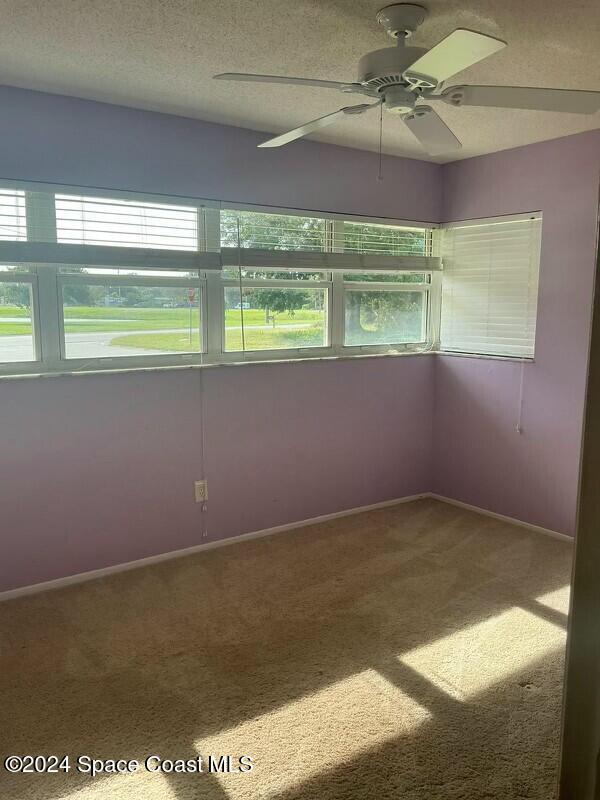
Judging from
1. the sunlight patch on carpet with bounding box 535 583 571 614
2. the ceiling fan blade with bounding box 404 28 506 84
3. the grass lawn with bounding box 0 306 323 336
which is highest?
the ceiling fan blade with bounding box 404 28 506 84

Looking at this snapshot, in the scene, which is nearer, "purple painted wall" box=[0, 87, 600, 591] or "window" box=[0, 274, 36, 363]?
"window" box=[0, 274, 36, 363]

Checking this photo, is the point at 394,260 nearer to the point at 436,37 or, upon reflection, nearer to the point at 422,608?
the point at 436,37

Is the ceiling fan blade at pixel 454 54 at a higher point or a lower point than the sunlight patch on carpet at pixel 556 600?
higher

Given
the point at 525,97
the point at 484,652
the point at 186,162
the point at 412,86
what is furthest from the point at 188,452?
the point at 525,97

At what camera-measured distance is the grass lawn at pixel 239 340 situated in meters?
3.34

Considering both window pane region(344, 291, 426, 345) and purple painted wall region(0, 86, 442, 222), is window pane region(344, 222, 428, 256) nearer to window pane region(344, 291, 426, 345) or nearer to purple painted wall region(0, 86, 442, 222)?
purple painted wall region(0, 86, 442, 222)

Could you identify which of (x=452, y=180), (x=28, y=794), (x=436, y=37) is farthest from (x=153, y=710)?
(x=452, y=180)

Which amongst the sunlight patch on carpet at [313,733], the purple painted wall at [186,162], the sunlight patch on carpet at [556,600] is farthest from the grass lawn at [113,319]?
the sunlight patch on carpet at [556,600]

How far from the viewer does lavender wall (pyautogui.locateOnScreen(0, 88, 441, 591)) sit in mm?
3031

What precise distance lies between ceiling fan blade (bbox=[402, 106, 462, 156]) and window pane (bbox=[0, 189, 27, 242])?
1.82 metres

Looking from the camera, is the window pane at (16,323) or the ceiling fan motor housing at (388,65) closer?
the ceiling fan motor housing at (388,65)

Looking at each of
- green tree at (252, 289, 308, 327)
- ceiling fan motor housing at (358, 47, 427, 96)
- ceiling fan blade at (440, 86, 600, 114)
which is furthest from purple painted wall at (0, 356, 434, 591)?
ceiling fan blade at (440, 86, 600, 114)

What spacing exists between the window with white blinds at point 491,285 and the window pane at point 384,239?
0.20 m

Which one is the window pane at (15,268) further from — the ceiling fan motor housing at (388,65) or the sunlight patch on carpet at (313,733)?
the sunlight patch on carpet at (313,733)
